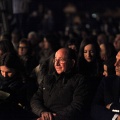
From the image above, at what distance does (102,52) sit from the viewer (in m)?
8.12

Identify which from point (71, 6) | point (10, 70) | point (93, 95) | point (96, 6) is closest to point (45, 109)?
point (93, 95)

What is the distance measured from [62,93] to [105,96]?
1.72 feet

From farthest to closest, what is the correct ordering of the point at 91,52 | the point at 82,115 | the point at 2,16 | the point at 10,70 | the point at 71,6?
the point at 71,6 → the point at 2,16 → the point at 91,52 → the point at 10,70 → the point at 82,115

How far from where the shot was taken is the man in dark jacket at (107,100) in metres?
5.50

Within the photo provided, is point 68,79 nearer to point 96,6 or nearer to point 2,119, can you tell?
point 2,119

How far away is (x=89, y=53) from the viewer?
732 centimetres

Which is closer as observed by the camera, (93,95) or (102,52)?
(93,95)

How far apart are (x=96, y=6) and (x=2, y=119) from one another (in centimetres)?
1670

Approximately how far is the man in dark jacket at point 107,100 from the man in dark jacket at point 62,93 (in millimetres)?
177

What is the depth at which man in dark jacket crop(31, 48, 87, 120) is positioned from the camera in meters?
5.61

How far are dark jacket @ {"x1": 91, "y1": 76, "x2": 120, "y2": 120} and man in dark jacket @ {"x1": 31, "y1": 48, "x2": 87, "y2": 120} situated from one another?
0.55ft

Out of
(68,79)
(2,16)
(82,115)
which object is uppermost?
(2,16)

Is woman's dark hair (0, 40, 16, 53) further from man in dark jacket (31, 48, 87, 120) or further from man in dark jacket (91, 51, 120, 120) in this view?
man in dark jacket (91, 51, 120, 120)

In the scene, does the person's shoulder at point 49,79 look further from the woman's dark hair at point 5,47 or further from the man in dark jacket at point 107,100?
the woman's dark hair at point 5,47
